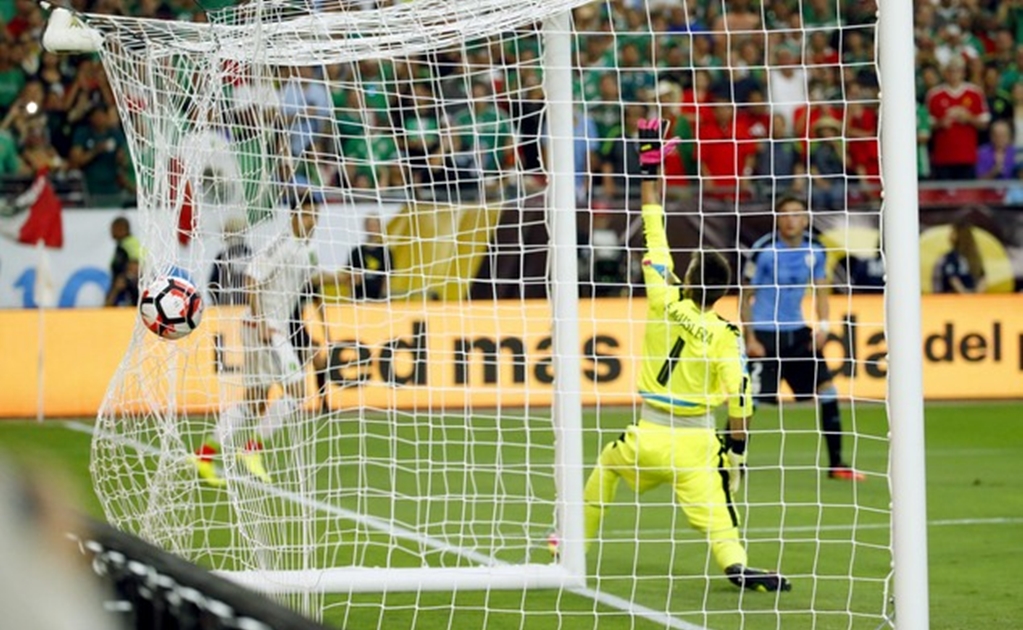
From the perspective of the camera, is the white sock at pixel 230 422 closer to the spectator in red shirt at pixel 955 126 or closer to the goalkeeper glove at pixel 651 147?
the goalkeeper glove at pixel 651 147

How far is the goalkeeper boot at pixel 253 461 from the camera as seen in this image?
25.4ft

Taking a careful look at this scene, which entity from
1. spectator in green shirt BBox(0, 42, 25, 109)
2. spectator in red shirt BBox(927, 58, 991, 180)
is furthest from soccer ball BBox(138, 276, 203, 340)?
spectator in red shirt BBox(927, 58, 991, 180)

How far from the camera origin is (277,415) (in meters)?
8.20

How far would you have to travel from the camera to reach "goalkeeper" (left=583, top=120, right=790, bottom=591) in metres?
8.55

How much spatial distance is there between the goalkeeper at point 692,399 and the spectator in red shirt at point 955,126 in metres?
13.3

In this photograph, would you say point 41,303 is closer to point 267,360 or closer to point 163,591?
point 267,360

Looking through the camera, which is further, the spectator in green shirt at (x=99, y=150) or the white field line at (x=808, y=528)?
the spectator in green shirt at (x=99, y=150)

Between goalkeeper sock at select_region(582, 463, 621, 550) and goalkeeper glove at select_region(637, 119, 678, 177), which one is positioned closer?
goalkeeper glove at select_region(637, 119, 678, 177)

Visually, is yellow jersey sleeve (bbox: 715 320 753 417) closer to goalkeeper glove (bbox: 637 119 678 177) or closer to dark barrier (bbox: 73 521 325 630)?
goalkeeper glove (bbox: 637 119 678 177)

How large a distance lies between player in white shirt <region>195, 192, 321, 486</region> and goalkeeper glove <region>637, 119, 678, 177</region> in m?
1.56

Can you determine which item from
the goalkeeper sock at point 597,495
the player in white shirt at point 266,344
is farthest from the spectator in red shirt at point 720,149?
the player in white shirt at point 266,344

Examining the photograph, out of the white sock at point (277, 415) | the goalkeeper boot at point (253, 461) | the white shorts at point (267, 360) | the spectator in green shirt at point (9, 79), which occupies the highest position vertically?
the spectator in green shirt at point (9, 79)

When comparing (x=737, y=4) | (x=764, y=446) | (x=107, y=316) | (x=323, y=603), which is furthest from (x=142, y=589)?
(x=737, y=4)

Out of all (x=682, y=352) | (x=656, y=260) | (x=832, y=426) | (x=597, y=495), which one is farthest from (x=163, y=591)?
(x=832, y=426)
